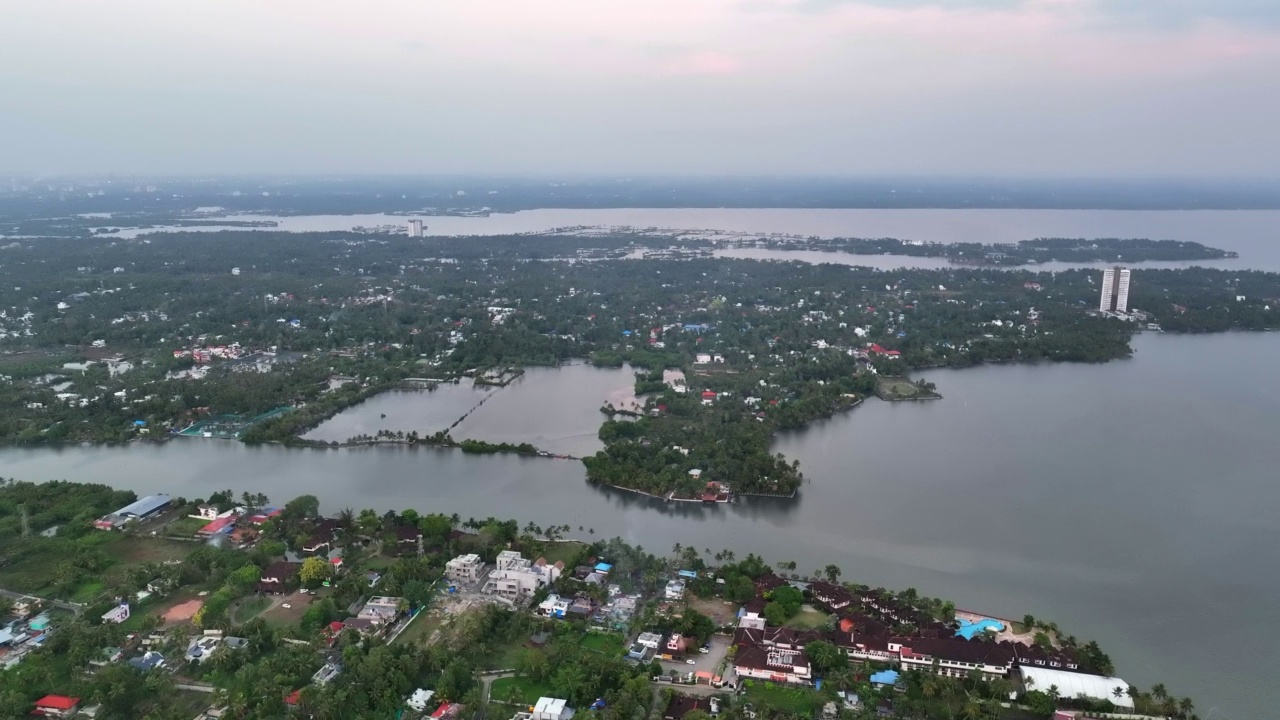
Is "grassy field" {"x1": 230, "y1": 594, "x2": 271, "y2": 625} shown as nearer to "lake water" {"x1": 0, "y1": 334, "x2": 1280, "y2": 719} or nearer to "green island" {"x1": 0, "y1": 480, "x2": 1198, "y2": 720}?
"green island" {"x1": 0, "y1": 480, "x2": 1198, "y2": 720}

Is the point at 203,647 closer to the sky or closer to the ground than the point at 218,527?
closer to the ground

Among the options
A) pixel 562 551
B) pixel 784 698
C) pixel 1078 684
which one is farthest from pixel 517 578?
pixel 1078 684

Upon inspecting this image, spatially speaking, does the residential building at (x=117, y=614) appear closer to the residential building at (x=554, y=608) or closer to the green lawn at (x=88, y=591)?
the green lawn at (x=88, y=591)

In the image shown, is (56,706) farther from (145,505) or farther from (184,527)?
(145,505)

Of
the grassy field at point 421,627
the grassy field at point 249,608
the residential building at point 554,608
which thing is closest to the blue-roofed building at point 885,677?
the residential building at point 554,608

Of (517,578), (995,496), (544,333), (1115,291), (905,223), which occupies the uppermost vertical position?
(905,223)

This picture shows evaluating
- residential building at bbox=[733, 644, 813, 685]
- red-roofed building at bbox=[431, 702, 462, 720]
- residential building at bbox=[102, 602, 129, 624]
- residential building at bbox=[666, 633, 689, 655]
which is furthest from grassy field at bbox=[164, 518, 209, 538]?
residential building at bbox=[733, 644, 813, 685]

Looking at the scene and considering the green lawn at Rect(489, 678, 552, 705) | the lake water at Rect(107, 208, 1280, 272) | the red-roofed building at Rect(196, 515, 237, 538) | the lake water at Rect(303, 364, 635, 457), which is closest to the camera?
the green lawn at Rect(489, 678, 552, 705)
